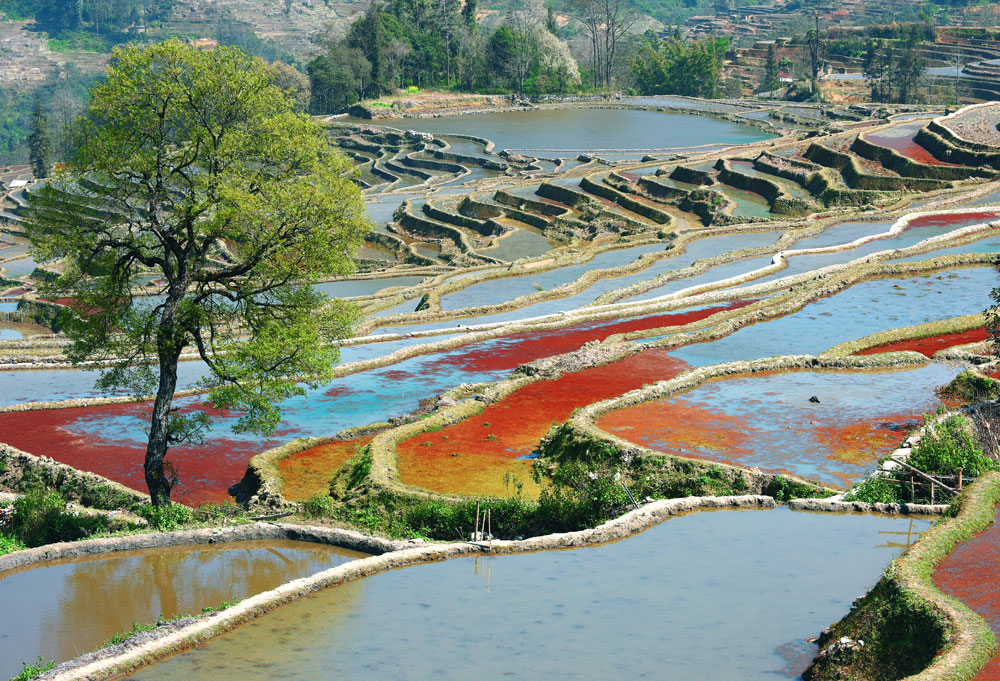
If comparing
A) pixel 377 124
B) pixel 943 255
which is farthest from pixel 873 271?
pixel 377 124

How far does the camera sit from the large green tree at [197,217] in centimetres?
1703

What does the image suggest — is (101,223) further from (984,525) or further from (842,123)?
(842,123)

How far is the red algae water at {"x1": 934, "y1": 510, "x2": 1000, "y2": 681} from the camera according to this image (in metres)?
10.8

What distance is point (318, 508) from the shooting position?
53.4ft

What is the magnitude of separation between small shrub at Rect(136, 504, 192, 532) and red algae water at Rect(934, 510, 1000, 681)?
416 inches

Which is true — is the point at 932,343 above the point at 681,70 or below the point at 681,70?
below

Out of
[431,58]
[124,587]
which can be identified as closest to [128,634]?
[124,587]

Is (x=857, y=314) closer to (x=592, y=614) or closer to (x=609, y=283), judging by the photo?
(x=609, y=283)

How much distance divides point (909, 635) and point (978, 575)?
1.90 m

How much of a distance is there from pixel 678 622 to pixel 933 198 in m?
49.5

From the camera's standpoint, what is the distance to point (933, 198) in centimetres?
5472

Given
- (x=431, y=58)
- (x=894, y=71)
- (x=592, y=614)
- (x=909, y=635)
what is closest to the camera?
(x=909, y=635)

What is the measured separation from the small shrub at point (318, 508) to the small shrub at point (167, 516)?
1798 millimetres

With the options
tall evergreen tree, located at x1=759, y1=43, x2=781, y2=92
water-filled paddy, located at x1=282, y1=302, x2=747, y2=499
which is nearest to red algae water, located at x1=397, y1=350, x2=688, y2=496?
water-filled paddy, located at x1=282, y1=302, x2=747, y2=499
